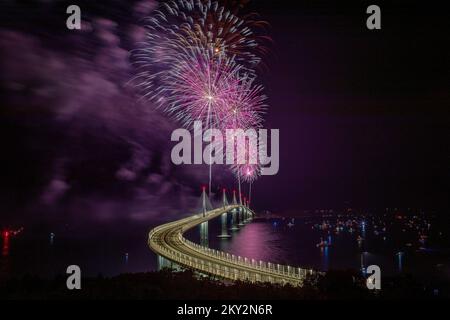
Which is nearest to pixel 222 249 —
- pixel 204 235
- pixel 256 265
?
pixel 204 235

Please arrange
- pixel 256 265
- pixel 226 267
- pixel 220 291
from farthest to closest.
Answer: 1. pixel 256 265
2. pixel 226 267
3. pixel 220 291

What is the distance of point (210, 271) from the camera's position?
2111 cm

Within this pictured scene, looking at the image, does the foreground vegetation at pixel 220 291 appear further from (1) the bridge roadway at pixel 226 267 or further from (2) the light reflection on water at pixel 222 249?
(2) the light reflection on water at pixel 222 249

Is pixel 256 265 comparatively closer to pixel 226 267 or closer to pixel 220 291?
pixel 226 267

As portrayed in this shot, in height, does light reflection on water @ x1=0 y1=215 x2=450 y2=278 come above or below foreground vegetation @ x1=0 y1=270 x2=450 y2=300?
below

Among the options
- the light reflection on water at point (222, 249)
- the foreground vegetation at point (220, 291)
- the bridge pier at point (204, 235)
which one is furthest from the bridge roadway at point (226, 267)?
the bridge pier at point (204, 235)

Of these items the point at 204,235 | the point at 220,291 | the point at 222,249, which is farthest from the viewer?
the point at 204,235

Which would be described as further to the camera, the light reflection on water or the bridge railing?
the light reflection on water

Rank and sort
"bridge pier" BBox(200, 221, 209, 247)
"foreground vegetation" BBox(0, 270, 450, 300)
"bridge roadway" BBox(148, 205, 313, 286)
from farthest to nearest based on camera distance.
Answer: "bridge pier" BBox(200, 221, 209, 247) < "bridge roadway" BBox(148, 205, 313, 286) < "foreground vegetation" BBox(0, 270, 450, 300)

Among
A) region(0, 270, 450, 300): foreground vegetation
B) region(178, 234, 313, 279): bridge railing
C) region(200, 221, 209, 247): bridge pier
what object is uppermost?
region(0, 270, 450, 300): foreground vegetation

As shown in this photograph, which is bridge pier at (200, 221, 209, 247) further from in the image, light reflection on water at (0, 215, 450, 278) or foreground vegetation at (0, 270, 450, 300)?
foreground vegetation at (0, 270, 450, 300)

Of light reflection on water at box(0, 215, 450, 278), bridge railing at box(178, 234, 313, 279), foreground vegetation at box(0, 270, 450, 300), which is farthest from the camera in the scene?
light reflection on water at box(0, 215, 450, 278)

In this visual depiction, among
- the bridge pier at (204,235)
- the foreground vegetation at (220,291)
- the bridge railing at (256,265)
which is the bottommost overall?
the bridge pier at (204,235)

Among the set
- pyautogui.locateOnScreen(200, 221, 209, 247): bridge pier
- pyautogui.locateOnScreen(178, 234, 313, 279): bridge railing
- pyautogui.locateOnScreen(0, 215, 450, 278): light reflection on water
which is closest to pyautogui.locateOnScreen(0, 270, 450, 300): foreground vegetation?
pyautogui.locateOnScreen(178, 234, 313, 279): bridge railing
